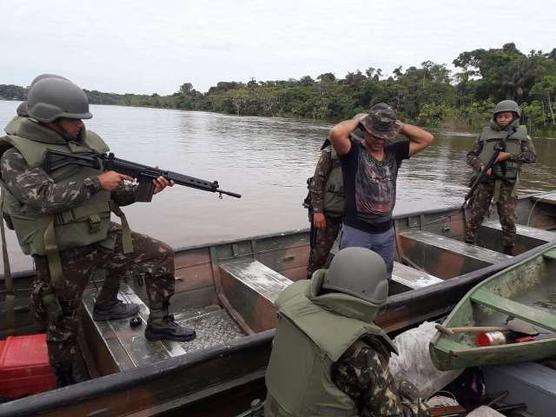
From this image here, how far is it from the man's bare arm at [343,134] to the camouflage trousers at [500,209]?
334 centimetres

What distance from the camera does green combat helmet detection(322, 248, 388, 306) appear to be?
205cm

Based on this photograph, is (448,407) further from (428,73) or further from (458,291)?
(428,73)

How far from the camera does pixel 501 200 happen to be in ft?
20.1

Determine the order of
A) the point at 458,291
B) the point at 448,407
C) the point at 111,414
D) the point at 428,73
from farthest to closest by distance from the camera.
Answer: the point at 428,73 → the point at 458,291 → the point at 448,407 → the point at 111,414

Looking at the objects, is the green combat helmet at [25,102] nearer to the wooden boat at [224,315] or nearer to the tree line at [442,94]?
the wooden boat at [224,315]

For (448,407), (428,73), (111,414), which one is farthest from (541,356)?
(428,73)

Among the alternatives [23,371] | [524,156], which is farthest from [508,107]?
[23,371]

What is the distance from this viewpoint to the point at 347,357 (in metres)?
2.00

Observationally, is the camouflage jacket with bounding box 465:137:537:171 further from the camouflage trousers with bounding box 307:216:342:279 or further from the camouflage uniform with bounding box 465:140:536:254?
the camouflage trousers with bounding box 307:216:342:279

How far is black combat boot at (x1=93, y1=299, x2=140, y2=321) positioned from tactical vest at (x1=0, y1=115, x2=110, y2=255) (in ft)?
2.81

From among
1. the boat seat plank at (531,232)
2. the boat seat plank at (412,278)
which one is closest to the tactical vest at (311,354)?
the boat seat plank at (412,278)

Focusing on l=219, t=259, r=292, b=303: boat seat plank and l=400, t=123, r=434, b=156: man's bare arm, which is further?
l=219, t=259, r=292, b=303: boat seat plank

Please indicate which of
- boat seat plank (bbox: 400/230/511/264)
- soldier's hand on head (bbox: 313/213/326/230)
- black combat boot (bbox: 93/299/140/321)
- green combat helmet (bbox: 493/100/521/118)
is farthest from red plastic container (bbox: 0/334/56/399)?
green combat helmet (bbox: 493/100/521/118)

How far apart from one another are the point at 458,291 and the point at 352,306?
3.05 m
